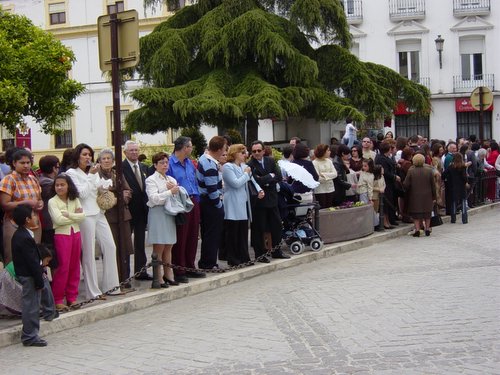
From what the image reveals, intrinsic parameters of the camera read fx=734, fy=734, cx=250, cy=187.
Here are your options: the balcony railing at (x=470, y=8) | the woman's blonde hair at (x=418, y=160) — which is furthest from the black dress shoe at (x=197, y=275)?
the balcony railing at (x=470, y=8)

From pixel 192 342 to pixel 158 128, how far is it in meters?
15.1

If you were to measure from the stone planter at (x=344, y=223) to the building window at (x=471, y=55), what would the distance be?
2785 centimetres

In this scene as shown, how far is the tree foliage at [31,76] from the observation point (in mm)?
21750

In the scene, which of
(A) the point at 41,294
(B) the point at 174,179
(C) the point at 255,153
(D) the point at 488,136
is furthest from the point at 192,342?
(D) the point at 488,136

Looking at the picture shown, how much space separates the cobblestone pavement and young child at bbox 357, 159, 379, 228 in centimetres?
411

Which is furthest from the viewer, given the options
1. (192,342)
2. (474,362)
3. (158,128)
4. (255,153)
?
(158,128)

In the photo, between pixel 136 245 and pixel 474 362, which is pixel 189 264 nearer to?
pixel 136 245

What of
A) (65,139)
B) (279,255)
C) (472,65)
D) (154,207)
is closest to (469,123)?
(472,65)

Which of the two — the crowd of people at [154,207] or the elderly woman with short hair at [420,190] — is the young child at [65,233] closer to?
the crowd of people at [154,207]

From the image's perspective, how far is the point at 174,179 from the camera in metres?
10.6

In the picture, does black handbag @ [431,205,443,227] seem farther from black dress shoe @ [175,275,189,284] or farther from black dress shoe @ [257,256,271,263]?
black dress shoe @ [175,275,189,284]

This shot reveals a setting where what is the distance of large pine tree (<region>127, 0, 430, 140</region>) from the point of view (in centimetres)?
2062

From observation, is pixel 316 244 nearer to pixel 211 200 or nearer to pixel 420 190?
pixel 211 200

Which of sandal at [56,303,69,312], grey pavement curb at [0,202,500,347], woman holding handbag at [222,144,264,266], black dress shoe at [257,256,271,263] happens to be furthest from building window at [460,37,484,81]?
sandal at [56,303,69,312]
